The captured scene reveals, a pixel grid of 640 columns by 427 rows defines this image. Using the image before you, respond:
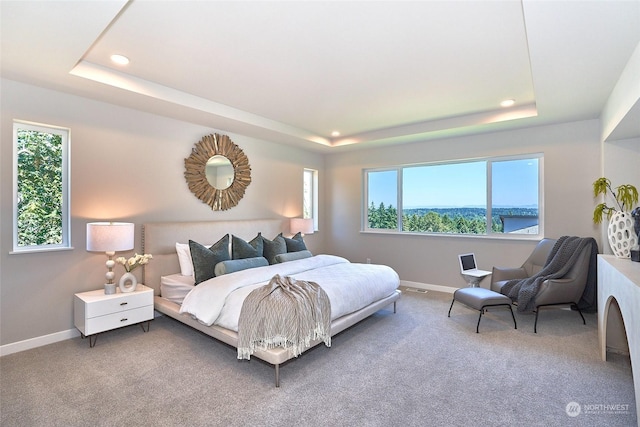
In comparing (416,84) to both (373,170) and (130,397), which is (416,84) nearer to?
(373,170)

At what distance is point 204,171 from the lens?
462cm

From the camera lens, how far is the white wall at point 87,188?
3.05 meters

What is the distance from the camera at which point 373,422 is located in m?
2.08

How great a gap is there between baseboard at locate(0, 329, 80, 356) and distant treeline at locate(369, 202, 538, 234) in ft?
16.0

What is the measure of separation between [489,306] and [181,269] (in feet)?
12.1

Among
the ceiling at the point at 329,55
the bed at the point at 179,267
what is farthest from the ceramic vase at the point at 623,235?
the bed at the point at 179,267

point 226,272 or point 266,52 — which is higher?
point 266,52

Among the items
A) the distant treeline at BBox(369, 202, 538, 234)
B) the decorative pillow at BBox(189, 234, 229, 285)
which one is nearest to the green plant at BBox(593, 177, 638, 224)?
the distant treeline at BBox(369, 202, 538, 234)

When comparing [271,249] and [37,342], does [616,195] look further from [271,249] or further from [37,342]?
[37,342]

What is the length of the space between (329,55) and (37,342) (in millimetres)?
3980

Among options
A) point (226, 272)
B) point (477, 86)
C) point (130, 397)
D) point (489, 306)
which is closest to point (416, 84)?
point (477, 86)

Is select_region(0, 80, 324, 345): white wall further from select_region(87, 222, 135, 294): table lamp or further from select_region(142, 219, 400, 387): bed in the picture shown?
select_region(87, 222, 135, 294): table lamp

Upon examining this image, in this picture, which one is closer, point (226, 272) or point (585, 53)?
A: point (585, 53)

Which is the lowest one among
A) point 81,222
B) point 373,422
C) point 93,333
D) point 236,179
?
point 373,422
